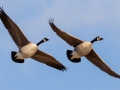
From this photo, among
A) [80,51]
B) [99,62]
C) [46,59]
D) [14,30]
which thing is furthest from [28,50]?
[99,62]

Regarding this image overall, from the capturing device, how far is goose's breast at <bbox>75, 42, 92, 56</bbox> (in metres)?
60.9

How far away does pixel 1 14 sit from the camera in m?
60.4

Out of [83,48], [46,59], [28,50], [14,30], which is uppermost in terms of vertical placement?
[83,48]

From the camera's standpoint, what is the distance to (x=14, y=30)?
60125mm

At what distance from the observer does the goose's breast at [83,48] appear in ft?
200

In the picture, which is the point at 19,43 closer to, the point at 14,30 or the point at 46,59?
the point at 14,30

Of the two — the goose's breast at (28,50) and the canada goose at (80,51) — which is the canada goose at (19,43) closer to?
the goose's breast at (28,50)

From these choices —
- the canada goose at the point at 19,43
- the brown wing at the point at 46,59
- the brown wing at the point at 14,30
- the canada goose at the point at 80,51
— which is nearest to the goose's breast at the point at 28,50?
the canada goose at the point at 19,43

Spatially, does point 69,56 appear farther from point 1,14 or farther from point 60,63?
point 1,14

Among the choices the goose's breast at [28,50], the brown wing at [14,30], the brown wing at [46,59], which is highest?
the brown wing at [14,30]

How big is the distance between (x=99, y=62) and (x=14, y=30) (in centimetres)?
702

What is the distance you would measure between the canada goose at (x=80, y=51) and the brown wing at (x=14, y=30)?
8.87ft

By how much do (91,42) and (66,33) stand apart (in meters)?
1.93

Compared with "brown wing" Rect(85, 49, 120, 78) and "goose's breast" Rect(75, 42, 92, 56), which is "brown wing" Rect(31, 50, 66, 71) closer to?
"goose's breast" Rect(75, 42, 92, 56)
